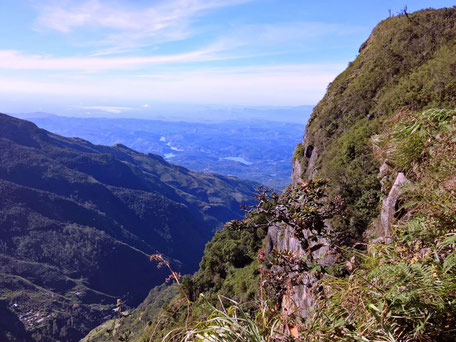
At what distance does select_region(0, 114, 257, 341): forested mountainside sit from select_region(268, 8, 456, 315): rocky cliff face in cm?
8671

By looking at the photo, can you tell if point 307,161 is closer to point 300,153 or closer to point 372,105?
point 300,153

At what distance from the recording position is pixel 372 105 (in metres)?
12.9

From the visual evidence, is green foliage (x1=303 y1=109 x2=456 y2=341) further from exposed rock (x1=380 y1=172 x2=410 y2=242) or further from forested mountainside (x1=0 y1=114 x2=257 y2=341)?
forested mountainside (x1=0 y1=114 x2=257 y2=341)

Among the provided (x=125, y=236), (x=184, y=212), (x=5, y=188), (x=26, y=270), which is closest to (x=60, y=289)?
(x=26, y=270)

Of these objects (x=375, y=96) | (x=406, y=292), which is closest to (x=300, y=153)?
(x=375, y=96)

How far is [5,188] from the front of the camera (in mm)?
156000

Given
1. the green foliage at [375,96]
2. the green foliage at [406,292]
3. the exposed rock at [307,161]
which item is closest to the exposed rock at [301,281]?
the green foliage at [406,292]

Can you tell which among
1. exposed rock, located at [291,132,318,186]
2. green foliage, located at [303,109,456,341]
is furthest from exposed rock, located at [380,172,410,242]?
exposed rock, located at [291,132,318,186]

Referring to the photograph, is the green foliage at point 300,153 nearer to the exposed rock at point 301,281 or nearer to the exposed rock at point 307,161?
the exposed rock at point 307,161

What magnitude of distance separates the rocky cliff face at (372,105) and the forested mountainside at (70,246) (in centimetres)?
8671

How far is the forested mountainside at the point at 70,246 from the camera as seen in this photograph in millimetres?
108931

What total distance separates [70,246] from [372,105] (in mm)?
160874

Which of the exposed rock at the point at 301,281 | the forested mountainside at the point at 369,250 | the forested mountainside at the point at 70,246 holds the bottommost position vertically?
the forested mountainside at the point at 70,246

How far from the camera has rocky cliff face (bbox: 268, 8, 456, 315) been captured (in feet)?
26.5
